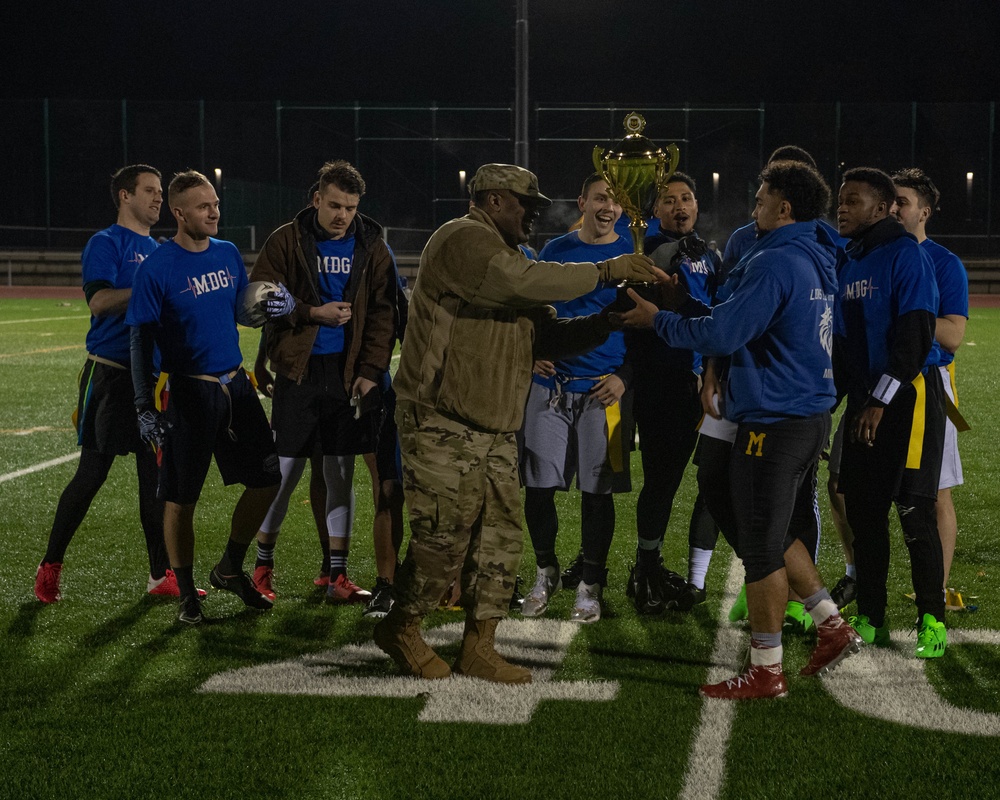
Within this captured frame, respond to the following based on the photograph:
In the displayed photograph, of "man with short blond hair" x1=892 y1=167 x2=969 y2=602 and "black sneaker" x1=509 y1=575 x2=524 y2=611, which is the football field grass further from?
"man with short blond hair" x1=892 y1=167 x2=969 y2=602

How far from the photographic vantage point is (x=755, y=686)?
414cm

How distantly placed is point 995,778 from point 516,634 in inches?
80.0

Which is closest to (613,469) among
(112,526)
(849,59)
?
(112,526)

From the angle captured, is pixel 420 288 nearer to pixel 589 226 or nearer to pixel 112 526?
pixel 589 226

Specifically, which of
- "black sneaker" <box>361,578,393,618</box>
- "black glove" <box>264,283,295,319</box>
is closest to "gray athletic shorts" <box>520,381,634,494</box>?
"black sneaker" <box>361,578,393,618</box>

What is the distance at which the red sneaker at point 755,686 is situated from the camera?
4137 mm

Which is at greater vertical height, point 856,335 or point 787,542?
point 856,335

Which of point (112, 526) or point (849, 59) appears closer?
point (112, 526)

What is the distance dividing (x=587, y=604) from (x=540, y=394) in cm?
92

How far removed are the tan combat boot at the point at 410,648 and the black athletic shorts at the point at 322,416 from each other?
1200 millimetres

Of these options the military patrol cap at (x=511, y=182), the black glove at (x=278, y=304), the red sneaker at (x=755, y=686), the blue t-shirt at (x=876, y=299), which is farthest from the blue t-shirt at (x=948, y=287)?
the black glove at (x=278, y=304)

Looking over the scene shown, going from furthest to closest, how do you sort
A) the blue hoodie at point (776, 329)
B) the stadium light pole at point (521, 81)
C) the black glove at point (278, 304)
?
the stadium light pole at point (521, 81)
the black glove at point (278, 304)
the blue hoodie at point (776, 329)

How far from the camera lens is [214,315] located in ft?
16.8

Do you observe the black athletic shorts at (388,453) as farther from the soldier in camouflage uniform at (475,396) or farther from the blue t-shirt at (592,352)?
the soldier in camouflage uniform at (475,396)
